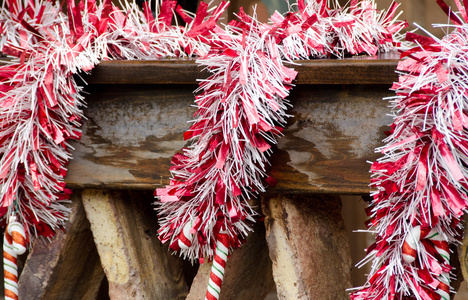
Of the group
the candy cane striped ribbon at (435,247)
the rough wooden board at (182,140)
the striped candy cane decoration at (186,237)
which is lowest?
the candy cane striped ribbon at (435,247)

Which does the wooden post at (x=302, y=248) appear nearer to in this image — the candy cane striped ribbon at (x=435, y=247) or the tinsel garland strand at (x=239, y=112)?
the tinsel garland strand at (x=239, y=112)

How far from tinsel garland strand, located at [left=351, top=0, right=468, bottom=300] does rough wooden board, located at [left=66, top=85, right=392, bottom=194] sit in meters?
0.05

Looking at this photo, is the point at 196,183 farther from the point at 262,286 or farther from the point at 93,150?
the point at 262,286

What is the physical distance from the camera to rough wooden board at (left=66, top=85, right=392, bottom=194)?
864mm

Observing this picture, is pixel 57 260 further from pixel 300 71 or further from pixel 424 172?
pixel 424 172

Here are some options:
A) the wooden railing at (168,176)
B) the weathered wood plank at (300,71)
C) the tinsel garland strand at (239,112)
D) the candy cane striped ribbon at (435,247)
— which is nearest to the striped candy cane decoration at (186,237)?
the tinsel garland strand at (239,112)

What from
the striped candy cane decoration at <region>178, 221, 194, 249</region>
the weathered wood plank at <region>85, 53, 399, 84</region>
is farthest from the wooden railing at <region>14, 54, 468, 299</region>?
the striped candy cane decoration at <region>178, 221, 194, 249</region>

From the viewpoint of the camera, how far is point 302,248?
0.95 meters

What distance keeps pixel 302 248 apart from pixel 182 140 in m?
0.29

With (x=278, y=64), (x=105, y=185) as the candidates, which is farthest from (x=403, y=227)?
(x=105, y=185)

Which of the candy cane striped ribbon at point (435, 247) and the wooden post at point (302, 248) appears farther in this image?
the wooden post at point (302, 248)

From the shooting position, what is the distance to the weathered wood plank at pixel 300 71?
82 cm

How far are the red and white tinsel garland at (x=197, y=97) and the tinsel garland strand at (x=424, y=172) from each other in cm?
18

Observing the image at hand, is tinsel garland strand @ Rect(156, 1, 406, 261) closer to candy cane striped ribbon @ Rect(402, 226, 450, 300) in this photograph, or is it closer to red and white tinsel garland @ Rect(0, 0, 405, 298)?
red and white tinsel garland @ Rect(0, 0, 405, 298)
